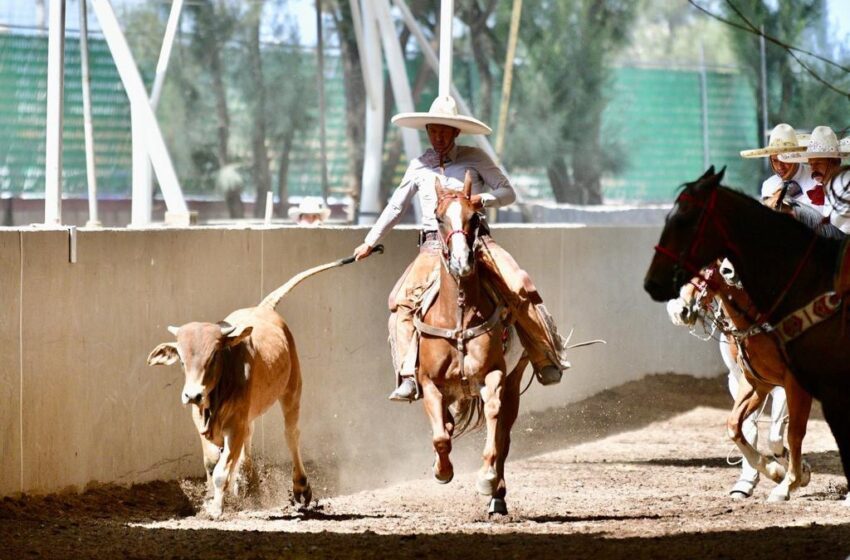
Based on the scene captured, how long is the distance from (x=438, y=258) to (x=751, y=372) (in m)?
2.54

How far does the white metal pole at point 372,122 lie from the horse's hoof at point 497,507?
923 cm

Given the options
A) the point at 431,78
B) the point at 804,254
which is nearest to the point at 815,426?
the point at 804,254

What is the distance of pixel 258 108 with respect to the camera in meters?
34.6

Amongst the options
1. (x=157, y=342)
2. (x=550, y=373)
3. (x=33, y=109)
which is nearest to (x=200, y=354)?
(x=157, y=342)

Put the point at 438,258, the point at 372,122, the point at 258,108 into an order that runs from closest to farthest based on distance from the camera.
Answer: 1. the point at 438,258
2. the point at 372,122
3. the point at 258,108

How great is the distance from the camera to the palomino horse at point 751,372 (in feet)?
34.3

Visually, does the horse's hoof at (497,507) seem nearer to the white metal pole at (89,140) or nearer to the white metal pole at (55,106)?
the white metal pole at (55,106)

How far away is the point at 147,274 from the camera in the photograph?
1112 centimetres

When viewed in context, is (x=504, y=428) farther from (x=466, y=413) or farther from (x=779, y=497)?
(x=779, y=497)

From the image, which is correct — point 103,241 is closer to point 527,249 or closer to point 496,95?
point 527,249

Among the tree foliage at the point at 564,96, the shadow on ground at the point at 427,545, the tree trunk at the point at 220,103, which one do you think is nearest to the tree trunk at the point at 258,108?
the tree trunk at the point at 220,103

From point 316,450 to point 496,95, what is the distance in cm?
2252

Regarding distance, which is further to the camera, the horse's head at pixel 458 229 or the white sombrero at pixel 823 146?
the white sombrero at pixel 823 146

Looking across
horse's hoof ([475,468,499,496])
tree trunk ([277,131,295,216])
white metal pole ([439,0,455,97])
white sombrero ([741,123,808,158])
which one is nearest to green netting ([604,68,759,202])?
tree trunk ([277,131,295,216])
